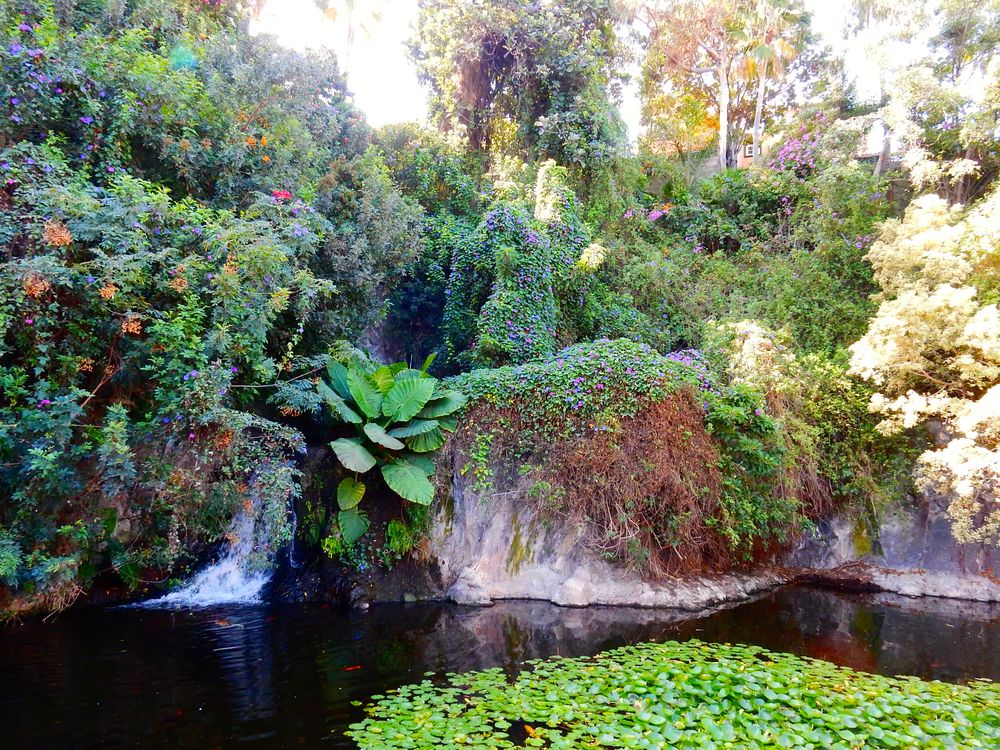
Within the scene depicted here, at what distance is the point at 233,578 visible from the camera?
27.4 ft

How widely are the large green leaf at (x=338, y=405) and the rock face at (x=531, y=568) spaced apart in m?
1.73

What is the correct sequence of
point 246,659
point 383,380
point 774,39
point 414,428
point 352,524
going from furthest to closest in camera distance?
point 774,39 < point 383,380 < point 414,428 < point 352,524 < point 246,659

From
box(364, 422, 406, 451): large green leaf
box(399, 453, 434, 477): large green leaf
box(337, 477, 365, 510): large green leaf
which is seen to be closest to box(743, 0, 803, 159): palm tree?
box(399, 453, 434, 477): large green leaf

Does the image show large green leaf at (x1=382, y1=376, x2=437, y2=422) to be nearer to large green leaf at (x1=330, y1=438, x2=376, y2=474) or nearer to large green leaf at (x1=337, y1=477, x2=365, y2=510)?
large green leaf at (x1=330, y1=438, x2=376, y2=474)

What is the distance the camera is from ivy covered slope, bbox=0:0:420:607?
20.0 ft

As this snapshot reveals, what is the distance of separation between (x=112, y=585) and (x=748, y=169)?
53.7 ft

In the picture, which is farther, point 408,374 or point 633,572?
point 408,374

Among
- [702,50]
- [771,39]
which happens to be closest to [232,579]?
[771,39]

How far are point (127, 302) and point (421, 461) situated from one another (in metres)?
4.00

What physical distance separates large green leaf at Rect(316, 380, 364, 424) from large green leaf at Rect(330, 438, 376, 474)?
30cm

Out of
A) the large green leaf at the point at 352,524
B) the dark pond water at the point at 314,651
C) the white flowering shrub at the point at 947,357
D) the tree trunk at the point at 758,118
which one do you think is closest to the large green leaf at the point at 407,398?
the large green leaf at the point at 352,524

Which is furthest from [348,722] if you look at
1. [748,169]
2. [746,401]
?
[748,169]

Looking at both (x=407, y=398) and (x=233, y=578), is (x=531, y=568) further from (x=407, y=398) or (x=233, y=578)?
(x=233, y=578)

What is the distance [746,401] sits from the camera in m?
8.57
